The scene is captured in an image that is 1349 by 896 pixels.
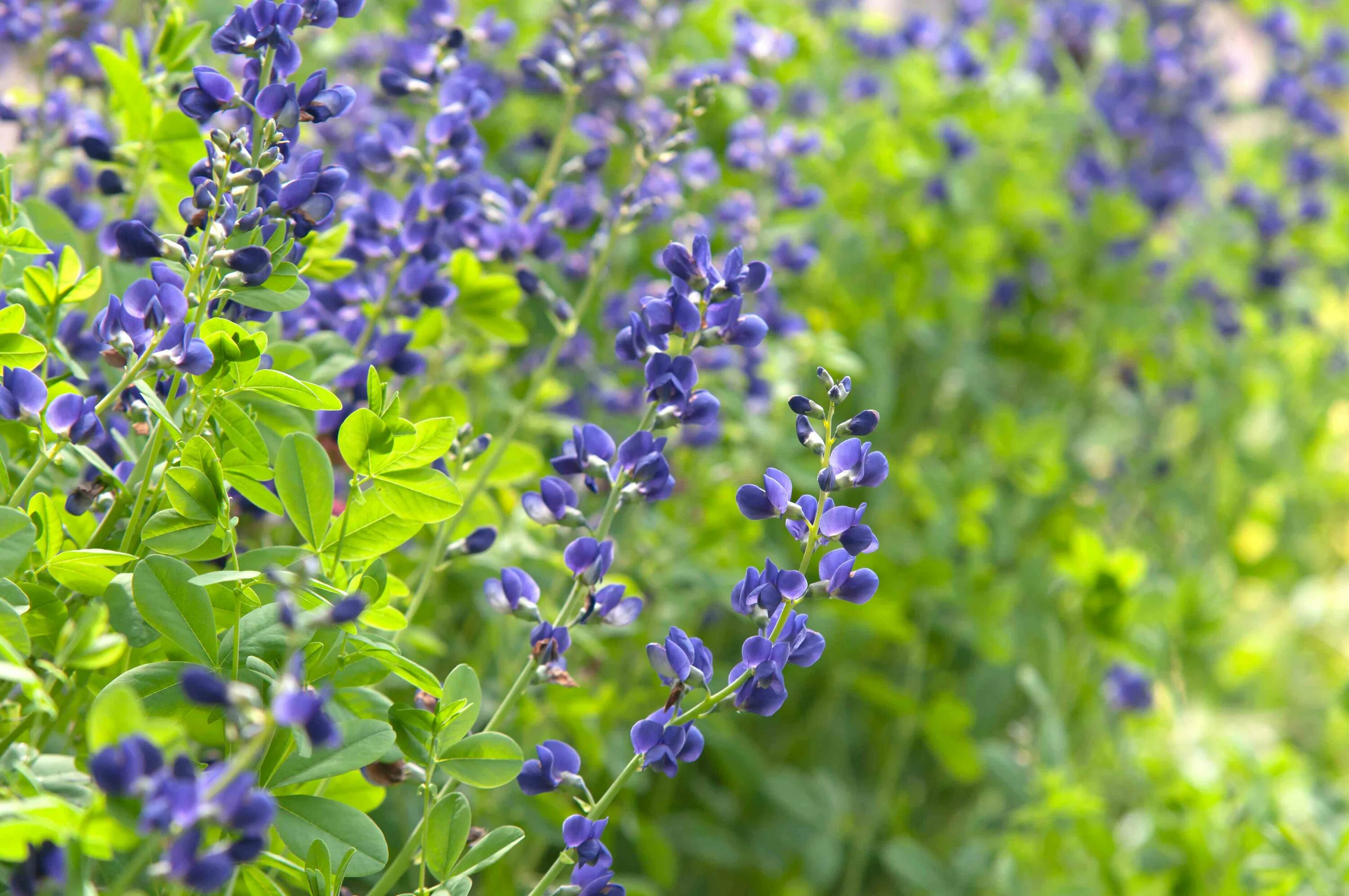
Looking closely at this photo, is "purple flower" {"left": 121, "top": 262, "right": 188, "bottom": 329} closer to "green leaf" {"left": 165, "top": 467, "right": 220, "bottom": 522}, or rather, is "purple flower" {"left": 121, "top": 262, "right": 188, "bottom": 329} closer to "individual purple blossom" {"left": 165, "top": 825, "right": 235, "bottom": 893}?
"green leaf" {"left": 165, "top": 467, "right": 220, "bottom": 522}

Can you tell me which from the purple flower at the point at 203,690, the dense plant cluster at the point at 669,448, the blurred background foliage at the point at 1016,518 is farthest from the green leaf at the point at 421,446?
the blurred background foliage at the point at 1016,518

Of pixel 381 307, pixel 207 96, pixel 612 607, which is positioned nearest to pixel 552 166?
pixel 381 307

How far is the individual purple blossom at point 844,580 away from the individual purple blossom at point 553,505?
0.25 metres

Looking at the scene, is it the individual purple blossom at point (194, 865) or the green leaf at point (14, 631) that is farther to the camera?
the green leaf at point (14, 631)

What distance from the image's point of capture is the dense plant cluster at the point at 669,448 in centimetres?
89

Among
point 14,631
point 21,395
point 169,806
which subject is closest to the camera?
point 169,806

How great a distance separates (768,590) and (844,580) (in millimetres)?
59

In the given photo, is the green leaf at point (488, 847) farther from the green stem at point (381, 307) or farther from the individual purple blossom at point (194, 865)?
the green stem at point (381, 307)

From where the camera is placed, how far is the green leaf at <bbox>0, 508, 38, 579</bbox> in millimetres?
817

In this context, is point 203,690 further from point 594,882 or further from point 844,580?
point 844,580

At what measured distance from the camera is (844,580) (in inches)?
35.7

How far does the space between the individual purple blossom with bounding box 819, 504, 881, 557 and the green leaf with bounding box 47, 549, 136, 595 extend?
1.69ft

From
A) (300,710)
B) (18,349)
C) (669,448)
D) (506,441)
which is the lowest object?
(669,448)

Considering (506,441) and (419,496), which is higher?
(419,496)
